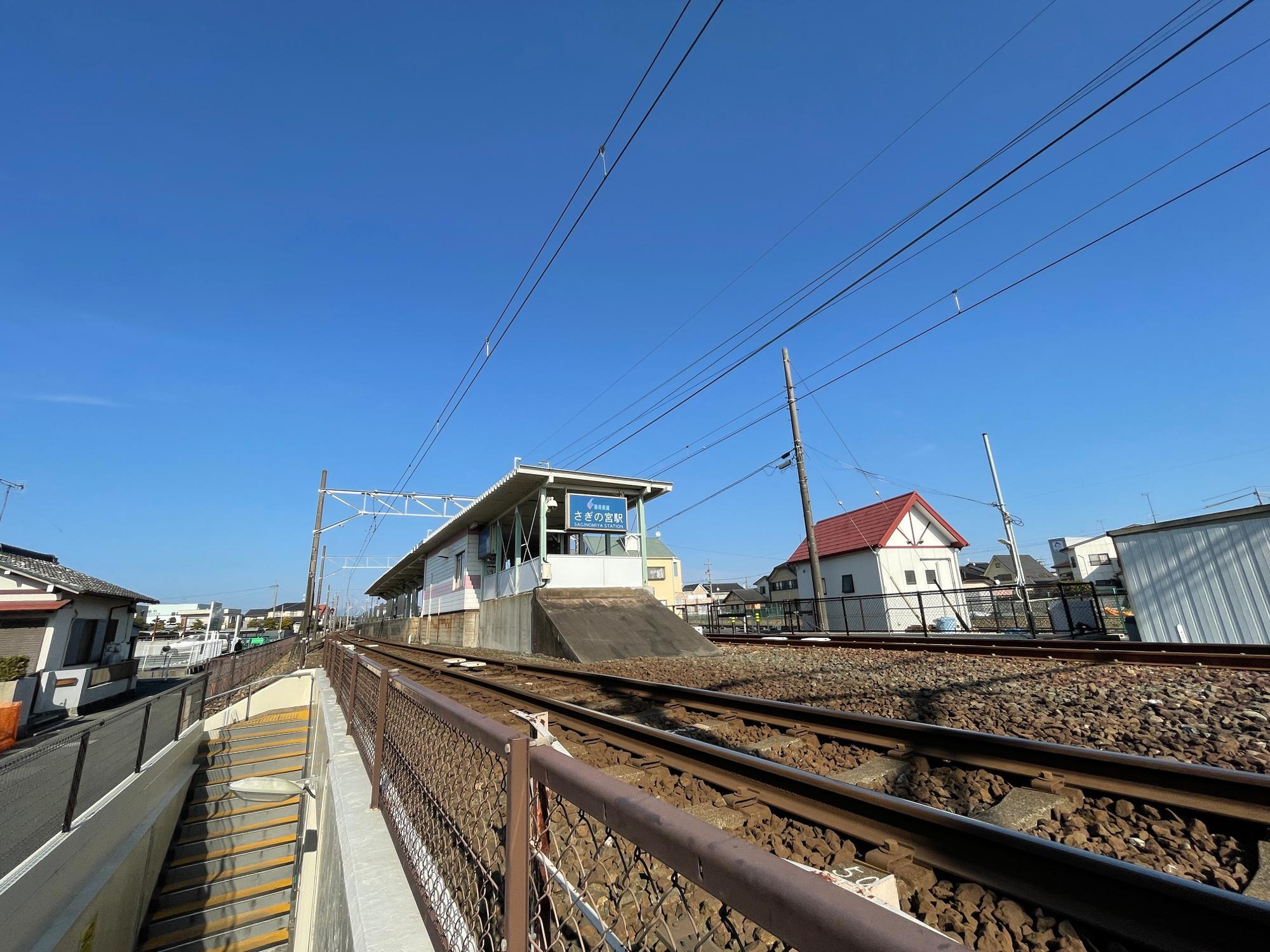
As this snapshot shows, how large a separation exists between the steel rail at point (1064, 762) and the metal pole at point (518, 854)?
3.75 m

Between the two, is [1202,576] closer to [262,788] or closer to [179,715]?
[262,788]

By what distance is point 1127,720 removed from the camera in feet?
17.4

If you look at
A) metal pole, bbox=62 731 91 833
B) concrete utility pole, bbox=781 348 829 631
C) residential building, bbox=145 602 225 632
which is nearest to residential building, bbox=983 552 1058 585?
concrete utility pole, bbox=781 348 829 631

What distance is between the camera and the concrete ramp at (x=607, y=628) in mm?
14234

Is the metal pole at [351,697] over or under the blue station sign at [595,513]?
under

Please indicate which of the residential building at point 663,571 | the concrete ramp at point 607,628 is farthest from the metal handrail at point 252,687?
the residential building at point 663,571

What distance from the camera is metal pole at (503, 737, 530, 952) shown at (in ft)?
5.58

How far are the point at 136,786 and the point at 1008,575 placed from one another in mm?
63250

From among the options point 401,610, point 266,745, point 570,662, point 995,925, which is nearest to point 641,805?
point 995,925

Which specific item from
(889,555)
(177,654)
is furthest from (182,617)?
(889,555)

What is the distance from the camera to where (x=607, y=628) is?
603 inches

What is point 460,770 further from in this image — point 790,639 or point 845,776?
point 790,639

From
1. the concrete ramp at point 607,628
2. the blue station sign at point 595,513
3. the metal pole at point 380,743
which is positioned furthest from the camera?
the blue station sign at point 595,513

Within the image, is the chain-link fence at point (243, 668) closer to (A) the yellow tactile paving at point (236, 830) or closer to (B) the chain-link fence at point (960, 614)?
(A) the yellow tactile paving at point (236, 830)
